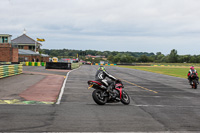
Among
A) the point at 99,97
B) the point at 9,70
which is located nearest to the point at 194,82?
the point at 99,97

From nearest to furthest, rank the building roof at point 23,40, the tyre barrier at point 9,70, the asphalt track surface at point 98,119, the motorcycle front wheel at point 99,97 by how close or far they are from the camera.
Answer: the asphalt track surface at point 98,119
the motorcycle front wheel at point 99,97
the tyre barrier at point 9,70
the building roof at point 23,40

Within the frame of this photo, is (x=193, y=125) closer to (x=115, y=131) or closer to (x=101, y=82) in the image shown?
(x=115, y=131)

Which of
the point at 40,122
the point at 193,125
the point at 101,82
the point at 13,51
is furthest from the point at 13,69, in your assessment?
the point at 13,51

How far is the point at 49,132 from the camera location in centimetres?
675

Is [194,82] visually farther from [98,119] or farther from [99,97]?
[98,119]

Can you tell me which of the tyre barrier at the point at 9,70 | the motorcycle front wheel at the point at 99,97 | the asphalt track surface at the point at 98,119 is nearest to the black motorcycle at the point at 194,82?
the asphalt track surface at the point at 98,119

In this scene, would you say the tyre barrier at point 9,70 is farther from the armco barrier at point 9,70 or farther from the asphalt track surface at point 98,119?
the asphalt track surface at point 98,119

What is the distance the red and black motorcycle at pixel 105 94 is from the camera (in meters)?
11.3

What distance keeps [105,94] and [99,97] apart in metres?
0.33

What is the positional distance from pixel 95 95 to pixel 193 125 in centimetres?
453

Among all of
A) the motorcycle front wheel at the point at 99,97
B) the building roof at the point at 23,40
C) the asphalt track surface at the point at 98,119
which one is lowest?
the asphalt track surface at the point at 98,119

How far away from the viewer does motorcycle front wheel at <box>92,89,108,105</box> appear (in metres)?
11.2

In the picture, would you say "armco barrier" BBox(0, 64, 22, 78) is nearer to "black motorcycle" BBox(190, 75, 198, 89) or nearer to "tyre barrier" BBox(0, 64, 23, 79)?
"tyre barrier" BBox(0, 64, 23, 79)

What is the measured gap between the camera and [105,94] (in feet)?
37.8
